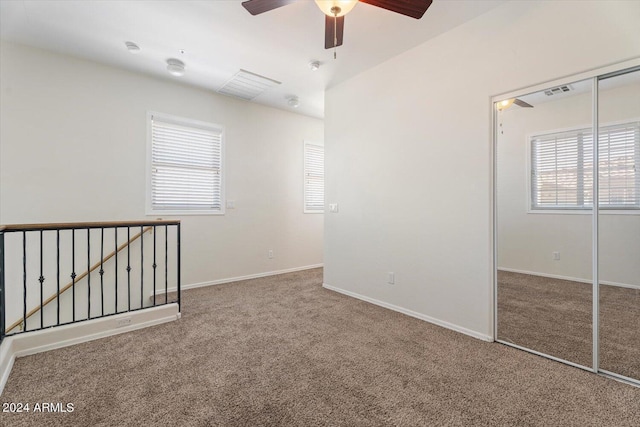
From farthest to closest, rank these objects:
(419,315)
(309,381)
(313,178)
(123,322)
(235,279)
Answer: (313,178), (235,279), (419,315), (123,322), (309,381)

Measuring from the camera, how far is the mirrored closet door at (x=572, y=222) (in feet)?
6.45

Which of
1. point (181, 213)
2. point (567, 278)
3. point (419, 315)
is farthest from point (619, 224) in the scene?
point (181, 213)

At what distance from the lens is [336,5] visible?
1826 millimetres

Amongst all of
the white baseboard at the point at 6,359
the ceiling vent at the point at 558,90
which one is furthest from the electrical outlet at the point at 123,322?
the ceiling vent at the point at 558,90

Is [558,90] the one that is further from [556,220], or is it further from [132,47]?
[132,47]

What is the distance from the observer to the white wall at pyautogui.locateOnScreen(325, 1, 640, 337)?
2117mm

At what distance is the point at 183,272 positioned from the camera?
13.6ft

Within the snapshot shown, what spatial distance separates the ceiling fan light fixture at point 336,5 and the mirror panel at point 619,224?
1861 millimetres

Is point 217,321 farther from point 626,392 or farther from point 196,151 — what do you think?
point 626,392

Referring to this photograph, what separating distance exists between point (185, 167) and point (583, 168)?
4.47 m

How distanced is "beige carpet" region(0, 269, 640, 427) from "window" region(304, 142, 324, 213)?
9.95 feet

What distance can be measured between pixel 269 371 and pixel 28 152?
350cm

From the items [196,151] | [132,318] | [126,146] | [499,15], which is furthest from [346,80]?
[132,318]

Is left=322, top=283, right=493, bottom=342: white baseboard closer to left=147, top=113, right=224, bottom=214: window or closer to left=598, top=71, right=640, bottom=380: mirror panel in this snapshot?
left=598, top=71, right=640, bottom=380: mirror panel
